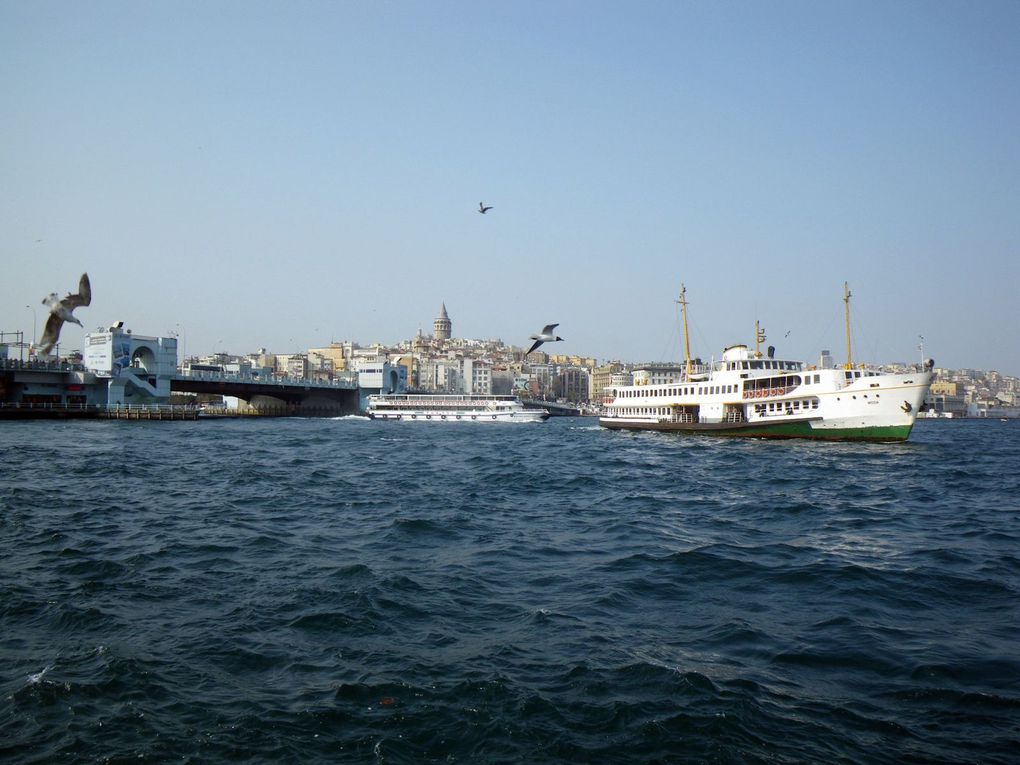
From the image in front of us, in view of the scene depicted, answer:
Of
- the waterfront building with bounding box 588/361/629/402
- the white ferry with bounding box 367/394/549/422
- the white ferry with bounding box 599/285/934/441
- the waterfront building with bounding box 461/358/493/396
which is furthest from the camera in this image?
the waterfront building with bounding box 588/361/629/402

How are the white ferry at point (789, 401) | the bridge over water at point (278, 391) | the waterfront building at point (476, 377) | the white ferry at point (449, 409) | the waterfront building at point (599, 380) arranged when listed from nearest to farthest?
the white ferry at point (789, 401)
the bridge over water at point (278, 391)
the white ferry at point (449, 409)
the waterfront building at point (476, 377)
the waterfront building at point (599, 380)

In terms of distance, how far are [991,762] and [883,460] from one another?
2608 cm

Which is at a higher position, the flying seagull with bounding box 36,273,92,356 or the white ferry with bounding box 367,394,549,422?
the flying seagull with bounding box 36,273,92,356

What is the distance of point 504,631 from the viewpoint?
23.9 ft

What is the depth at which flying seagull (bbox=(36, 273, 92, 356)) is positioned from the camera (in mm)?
28953

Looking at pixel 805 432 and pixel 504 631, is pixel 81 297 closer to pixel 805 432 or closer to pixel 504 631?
pixel 504 631

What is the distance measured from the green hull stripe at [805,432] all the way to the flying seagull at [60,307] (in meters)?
32.7

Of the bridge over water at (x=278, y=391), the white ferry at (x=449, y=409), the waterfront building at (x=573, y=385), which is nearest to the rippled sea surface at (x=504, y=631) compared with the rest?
the white ferry at (x=449, y=409)

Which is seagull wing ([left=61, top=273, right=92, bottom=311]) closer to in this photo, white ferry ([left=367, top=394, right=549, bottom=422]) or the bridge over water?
the bridge over water

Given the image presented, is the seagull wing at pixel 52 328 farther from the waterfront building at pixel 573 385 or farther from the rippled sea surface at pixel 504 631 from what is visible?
the waterfront building at pixel 573 385

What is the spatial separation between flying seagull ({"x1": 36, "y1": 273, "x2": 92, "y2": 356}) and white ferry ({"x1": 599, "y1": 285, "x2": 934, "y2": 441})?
32.8m

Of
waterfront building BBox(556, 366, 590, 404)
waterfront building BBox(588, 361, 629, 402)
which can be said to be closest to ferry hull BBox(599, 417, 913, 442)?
waterfront building BBox(588, 361, 629, 402)

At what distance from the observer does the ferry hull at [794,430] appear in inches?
1377

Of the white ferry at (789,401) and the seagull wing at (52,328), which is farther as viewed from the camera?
the white ferry at (789,401)
